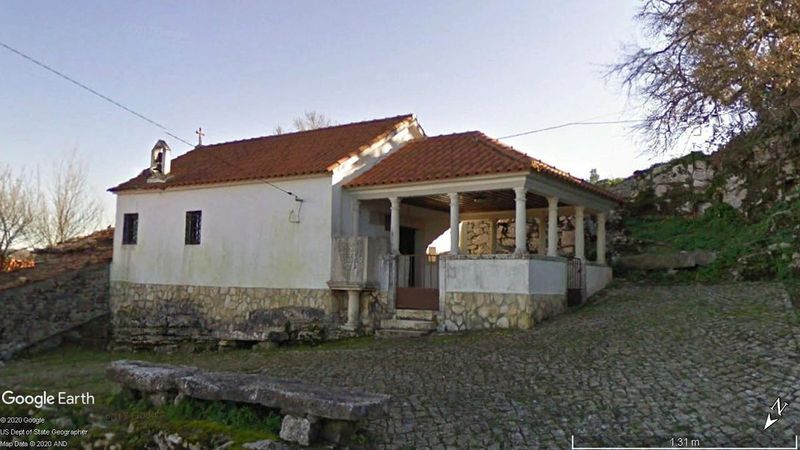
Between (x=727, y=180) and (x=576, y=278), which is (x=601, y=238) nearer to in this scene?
(x=576, y=278)

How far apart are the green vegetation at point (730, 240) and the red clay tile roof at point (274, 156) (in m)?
7.64

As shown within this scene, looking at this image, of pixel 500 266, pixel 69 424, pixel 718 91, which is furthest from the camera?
pixel 718 91

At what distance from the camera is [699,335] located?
27.1 ft

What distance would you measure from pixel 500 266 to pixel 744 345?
4373 millimetres

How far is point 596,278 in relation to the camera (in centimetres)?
1361

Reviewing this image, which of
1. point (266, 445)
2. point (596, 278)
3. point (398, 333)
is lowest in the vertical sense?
point (266, 445)

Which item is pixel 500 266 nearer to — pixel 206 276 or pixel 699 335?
pixel 699 335

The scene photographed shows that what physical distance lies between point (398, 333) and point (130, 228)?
31.1 feet

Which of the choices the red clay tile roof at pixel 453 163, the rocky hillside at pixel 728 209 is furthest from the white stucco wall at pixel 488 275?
the rocky hillside at pixel 728 209

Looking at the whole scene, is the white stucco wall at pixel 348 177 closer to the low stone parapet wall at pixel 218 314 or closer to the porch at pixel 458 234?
the porch at pixel 458 234

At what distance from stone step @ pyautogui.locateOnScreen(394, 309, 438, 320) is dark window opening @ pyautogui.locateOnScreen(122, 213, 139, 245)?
344 inches

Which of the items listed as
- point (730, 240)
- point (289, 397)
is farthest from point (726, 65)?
point (289, 397)

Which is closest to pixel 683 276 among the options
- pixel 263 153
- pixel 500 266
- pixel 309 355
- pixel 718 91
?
pixel 718 91

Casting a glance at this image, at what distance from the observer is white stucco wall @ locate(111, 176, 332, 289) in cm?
1298
